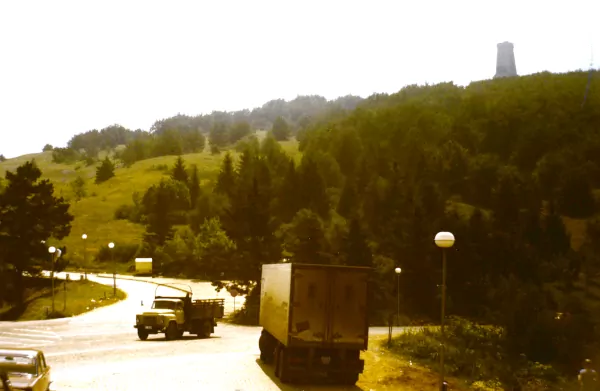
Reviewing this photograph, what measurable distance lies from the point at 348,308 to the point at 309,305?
1.34m

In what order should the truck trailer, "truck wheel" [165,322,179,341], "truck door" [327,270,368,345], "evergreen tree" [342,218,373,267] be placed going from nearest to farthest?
the truck trailer < "truck door" [327,270,368,345] < "truck wheel" [165,322,179,341] < "evergreen tree" [342,218,373,267]

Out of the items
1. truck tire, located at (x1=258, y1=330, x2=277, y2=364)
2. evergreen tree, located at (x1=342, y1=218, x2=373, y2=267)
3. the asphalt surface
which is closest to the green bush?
truck tire, located at (x1=258, y1=330, x2=277, y2=364)

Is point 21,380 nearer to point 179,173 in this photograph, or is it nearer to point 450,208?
Answer: point 450,208

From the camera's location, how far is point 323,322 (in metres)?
19.9

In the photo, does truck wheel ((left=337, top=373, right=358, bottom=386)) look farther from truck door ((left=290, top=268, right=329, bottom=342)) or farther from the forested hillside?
the forested hillside

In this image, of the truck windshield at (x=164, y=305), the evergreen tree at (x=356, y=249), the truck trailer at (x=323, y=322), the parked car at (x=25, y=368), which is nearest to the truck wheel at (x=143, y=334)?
the truck windshield at (x=164, y=305)

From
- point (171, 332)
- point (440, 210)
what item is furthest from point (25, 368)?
point (440, 210)

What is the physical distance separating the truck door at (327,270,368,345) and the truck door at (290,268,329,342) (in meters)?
0.29

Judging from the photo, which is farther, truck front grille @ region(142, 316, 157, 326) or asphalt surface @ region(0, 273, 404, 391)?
truck front grille @ region(142, 316, 157, 326)

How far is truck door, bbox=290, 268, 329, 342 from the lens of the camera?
1972cm

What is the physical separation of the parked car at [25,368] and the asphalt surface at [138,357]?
389 centimetres

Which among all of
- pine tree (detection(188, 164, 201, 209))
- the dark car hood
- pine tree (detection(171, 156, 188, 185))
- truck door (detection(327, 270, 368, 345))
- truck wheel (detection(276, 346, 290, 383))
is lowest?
truck wheel (detection(276, 346, 290, 383))

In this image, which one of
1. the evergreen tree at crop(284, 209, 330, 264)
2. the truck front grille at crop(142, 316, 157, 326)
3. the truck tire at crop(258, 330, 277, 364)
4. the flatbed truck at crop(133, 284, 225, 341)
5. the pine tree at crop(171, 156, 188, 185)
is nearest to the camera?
the truck tire at crop(258, 330, 277, 364)

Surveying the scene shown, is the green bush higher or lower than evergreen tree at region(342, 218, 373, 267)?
lower
